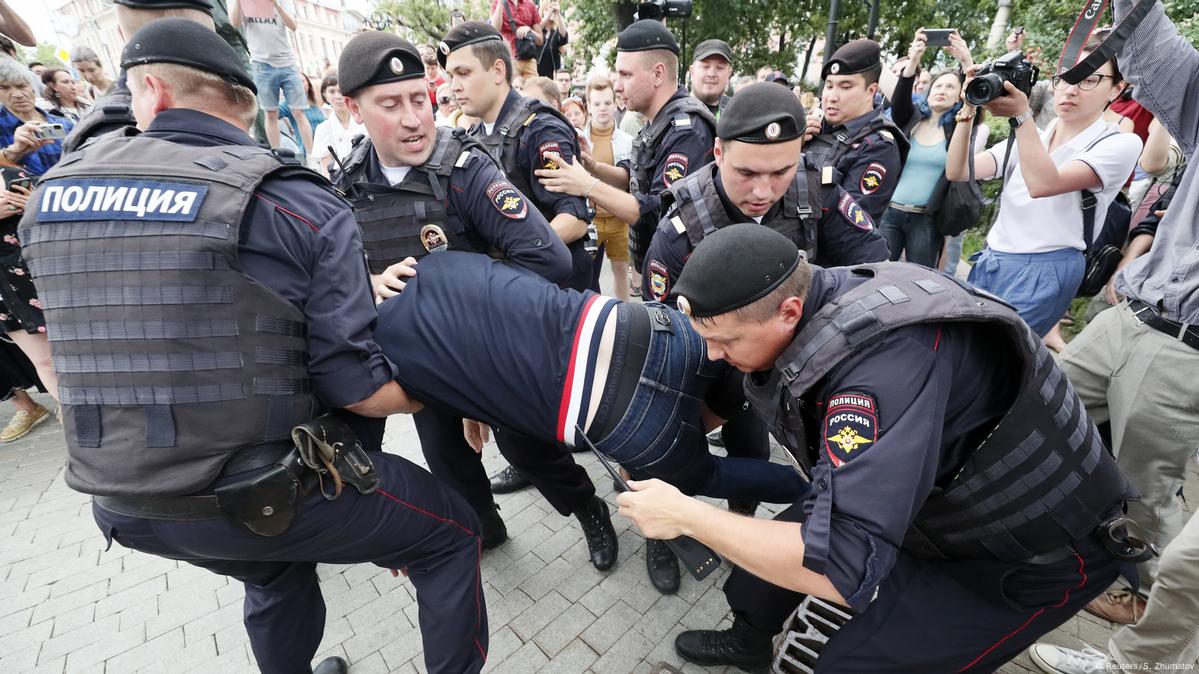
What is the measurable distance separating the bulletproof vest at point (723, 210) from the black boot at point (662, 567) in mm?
1355

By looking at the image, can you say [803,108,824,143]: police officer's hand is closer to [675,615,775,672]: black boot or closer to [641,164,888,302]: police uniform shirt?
[641,164,888,302]: police uniform shirt

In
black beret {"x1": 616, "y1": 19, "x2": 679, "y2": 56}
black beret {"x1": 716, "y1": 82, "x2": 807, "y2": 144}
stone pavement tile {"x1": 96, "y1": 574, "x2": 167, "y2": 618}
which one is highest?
black beret {"x1": 616, "y1": 19, "x2": 679, "y2": 56}

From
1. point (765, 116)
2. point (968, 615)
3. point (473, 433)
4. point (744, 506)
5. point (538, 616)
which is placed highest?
point (765, 116)

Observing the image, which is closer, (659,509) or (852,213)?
(659,509)

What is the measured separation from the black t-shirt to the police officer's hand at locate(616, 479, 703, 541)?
6.05 m

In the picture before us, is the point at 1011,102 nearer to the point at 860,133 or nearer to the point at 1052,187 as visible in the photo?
the point at 1052,187

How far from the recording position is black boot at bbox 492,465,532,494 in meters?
3.03

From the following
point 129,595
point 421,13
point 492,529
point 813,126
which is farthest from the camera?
point 421,13

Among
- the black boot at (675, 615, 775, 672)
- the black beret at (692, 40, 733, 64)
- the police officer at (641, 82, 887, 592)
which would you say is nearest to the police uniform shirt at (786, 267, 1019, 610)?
the black boot at (675, 615, 775, 672)

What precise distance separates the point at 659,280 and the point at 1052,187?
1.72 m

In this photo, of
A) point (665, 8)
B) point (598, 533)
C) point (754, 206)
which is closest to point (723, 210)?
point (754, 206)

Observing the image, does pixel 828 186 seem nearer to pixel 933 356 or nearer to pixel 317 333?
pixel 933 356

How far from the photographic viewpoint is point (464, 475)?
8.14 feet

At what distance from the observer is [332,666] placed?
206 cm
